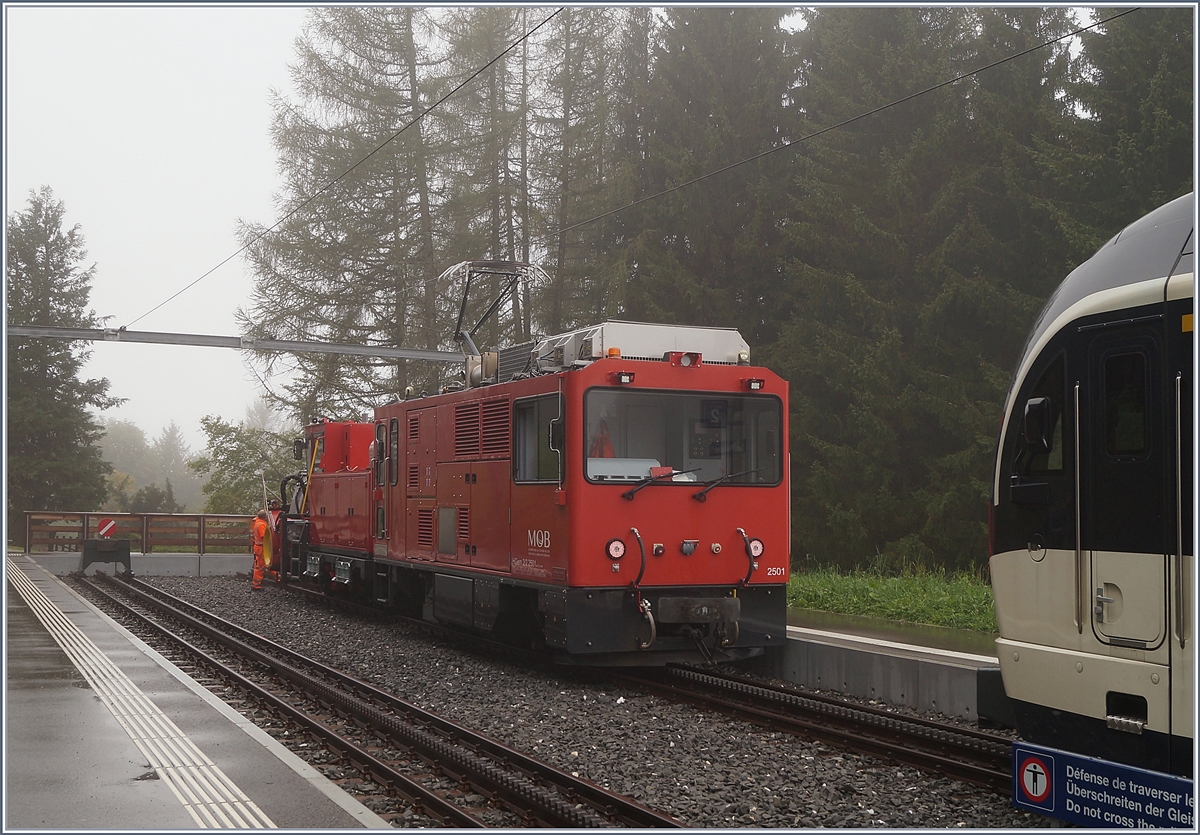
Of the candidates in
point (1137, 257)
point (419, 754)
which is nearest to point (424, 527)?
point (419, 754)

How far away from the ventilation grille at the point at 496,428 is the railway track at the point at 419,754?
2.88m

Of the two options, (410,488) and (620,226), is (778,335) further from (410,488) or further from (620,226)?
(410,488)

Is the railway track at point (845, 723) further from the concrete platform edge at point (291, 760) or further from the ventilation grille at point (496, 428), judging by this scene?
the concrete platform edge at point (291, 760)

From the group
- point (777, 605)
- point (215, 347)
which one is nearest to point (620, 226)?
point (215, 347)

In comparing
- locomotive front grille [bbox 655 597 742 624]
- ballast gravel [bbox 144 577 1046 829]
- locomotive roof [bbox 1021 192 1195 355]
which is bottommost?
ballast gravel [bbox 144 577 1046 829]

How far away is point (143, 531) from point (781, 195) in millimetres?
19098

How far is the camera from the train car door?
557 cm

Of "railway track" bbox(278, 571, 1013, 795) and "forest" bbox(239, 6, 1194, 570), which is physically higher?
"forest" bbox(239, 6, 1194, 570)

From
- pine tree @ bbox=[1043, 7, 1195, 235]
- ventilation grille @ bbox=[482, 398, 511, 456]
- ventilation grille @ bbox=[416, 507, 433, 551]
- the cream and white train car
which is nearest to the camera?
the cream and white train car

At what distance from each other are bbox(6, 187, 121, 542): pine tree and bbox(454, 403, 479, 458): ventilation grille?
38416 millimetres

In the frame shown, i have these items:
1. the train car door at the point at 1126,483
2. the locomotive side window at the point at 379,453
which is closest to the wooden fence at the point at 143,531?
the locomotive side window at the point at 379,453

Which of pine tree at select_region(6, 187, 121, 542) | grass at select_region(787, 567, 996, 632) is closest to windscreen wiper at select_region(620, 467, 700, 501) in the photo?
grass at select_region(787, 567, 996, 632)

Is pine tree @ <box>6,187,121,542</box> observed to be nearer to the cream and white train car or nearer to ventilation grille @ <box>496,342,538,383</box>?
ventilation grille @ <box>496,342,538,383</box>

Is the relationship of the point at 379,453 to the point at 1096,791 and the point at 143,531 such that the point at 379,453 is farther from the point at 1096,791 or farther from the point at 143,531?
the point at 143,531
